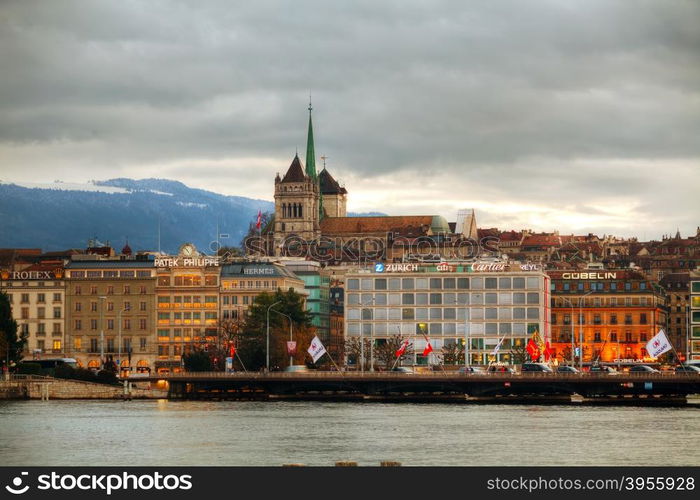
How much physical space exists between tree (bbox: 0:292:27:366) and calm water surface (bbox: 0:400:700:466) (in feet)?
65.3

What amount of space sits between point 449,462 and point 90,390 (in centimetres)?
8213

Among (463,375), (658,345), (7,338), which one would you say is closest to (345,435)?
(658,345)

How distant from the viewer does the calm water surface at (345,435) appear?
101 meters

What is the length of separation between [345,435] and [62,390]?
61.0m

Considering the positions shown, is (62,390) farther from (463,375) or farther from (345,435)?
(345,435)

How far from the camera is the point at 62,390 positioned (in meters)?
172

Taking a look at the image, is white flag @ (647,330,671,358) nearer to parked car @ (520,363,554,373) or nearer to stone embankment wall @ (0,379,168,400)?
parked car @ (520,363,554,373)

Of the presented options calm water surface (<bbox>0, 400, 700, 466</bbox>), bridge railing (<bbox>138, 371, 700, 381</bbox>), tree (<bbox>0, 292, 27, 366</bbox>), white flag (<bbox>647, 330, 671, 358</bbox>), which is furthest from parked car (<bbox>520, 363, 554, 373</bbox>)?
tree (<bbox>0, 292, 27, 366</bbox>)

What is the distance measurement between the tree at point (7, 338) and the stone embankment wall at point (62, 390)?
7.31 metres

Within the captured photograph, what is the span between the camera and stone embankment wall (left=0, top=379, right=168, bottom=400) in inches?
6693
